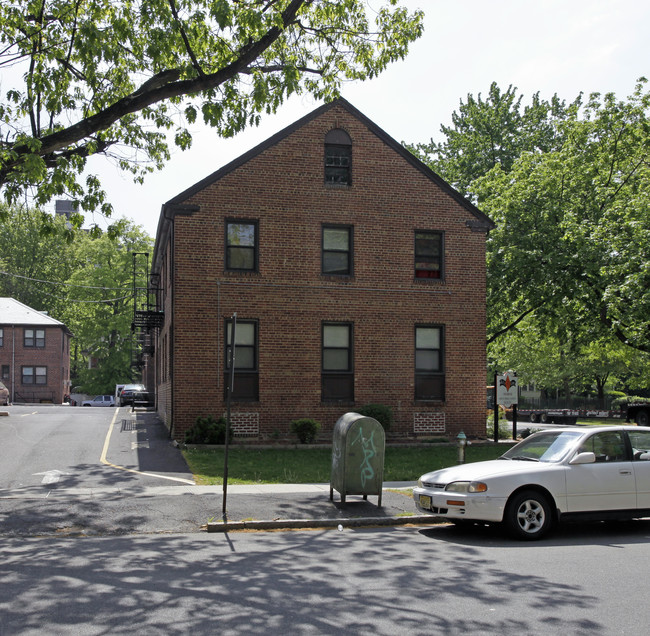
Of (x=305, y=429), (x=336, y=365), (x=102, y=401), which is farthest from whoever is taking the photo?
(x=102, y=401)

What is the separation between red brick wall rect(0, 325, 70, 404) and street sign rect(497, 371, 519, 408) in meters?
51.3

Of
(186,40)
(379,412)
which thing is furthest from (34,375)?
(186,40)

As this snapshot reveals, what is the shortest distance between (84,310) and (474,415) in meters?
44.0

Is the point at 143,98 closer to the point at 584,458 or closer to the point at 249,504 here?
the point at 249,504

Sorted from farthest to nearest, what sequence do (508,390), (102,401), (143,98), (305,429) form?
(102,401) < (508,390) < (305,429) < (143,98)

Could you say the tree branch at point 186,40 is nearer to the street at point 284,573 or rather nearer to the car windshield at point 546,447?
the street at point 284,573

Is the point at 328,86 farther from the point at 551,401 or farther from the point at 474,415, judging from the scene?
the point at 551,401

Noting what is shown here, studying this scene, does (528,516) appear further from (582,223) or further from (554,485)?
(582,223)

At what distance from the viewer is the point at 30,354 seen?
6456 cm

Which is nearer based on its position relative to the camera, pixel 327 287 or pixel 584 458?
pixel 584 458

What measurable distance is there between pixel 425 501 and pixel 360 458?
1.81 m

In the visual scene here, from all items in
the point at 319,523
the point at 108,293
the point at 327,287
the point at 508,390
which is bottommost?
the point at 319,523

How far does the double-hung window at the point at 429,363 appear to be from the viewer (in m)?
22.6

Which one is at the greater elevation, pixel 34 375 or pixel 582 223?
pixel 582 223
